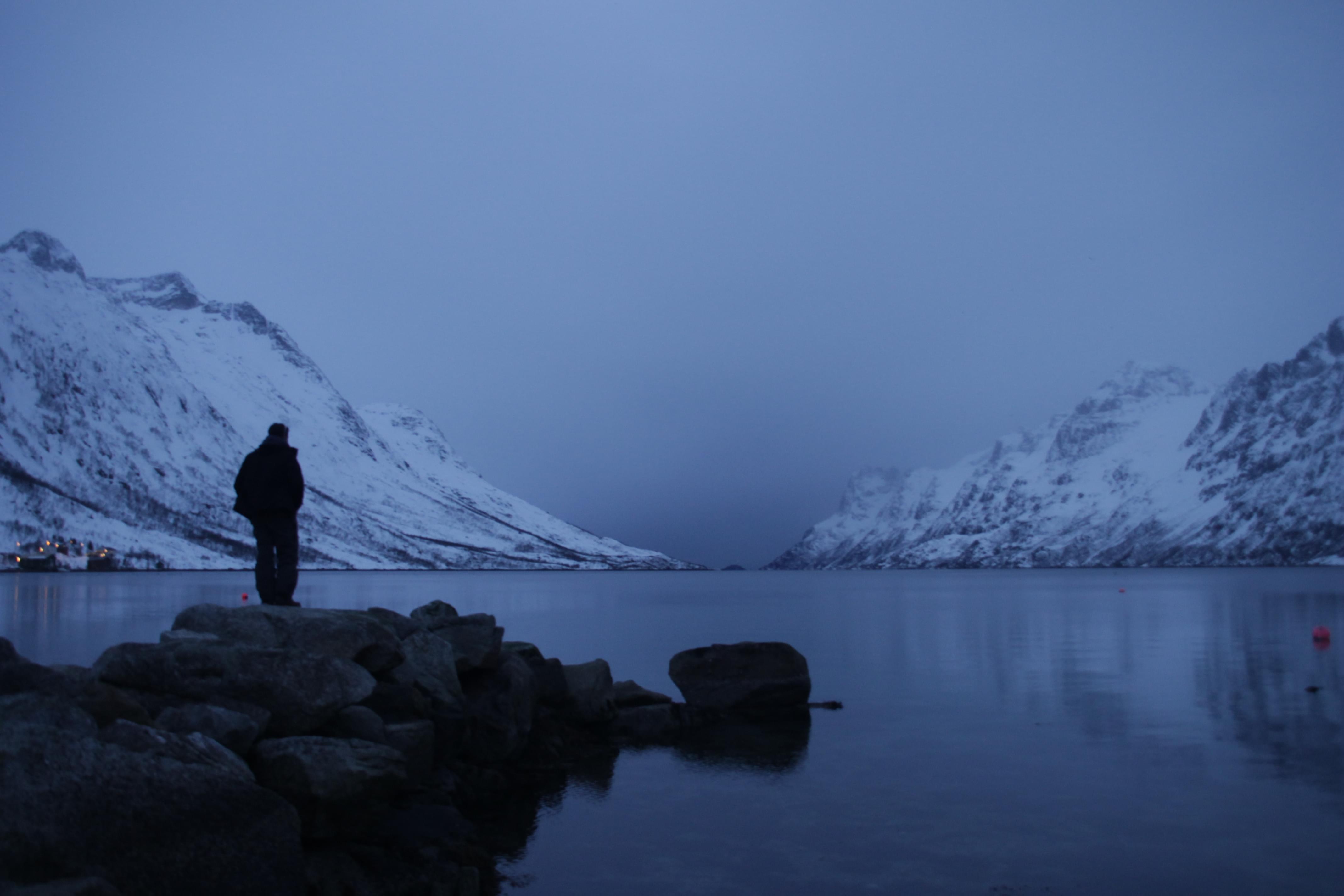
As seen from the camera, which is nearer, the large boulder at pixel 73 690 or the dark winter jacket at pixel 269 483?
the large boulder at pixel 73 690

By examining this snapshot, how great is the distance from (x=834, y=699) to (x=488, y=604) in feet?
197

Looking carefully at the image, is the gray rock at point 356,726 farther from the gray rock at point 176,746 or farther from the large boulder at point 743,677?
the large boulder at point 743,677

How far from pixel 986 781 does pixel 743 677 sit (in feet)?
28.3

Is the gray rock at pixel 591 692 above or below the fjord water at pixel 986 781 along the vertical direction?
above

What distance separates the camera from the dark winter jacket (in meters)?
15.6

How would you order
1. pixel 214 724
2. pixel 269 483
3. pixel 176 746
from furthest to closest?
1. pixel 269 483
2. pixel 214 724
3. pixel 176 746

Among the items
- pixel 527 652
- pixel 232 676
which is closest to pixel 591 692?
pixel 527 652

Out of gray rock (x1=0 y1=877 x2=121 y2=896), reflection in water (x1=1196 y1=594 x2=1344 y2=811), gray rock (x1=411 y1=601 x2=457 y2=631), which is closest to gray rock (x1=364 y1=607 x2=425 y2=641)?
gray rock (x1=411 y1=601 x2=457 y2=631)

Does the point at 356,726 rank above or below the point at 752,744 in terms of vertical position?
above

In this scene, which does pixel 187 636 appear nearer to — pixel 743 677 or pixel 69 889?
pixel 69 889

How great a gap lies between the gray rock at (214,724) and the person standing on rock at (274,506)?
4.35m

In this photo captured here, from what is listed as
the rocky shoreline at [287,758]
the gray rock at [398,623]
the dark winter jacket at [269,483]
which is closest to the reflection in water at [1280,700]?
the rocky shoreline at [287,758]

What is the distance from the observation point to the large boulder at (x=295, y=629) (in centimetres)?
1363

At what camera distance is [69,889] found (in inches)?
310
